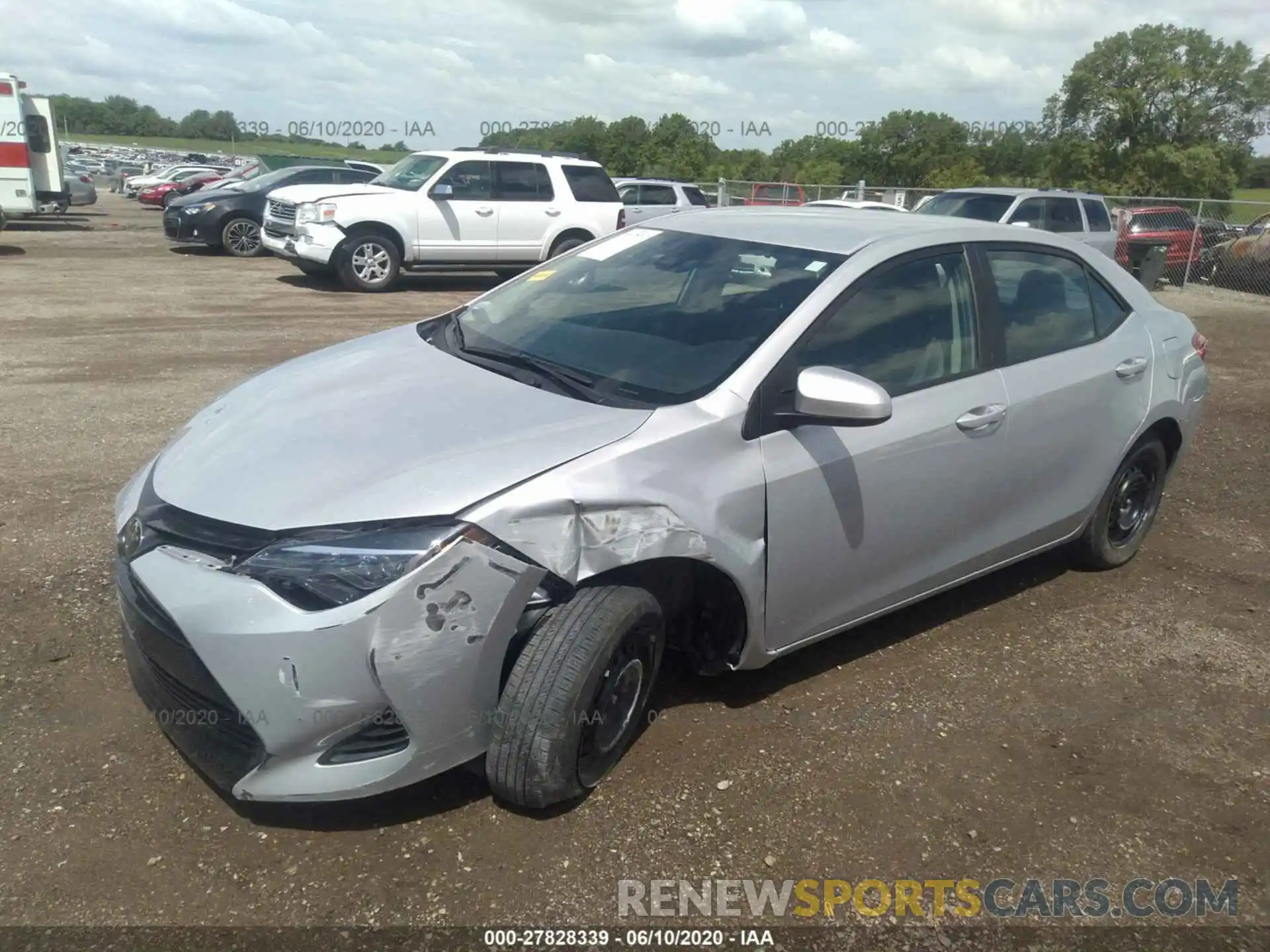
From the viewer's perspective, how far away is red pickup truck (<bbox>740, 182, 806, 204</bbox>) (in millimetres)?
24781

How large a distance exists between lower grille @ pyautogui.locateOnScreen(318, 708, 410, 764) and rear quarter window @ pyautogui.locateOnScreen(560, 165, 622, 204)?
43.1 feet

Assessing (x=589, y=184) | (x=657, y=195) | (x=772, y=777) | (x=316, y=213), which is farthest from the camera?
(x=657, y=195)

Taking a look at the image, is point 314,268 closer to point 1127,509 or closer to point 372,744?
point 1127,509

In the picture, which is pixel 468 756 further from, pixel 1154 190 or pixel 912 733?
pixel 1154 190

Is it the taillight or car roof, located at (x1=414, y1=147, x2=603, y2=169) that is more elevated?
car roof, located at (x1=414, y1=147, x2=603, y2=169)

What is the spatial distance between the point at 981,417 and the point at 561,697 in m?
1.95

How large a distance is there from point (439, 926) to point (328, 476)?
1.18 m

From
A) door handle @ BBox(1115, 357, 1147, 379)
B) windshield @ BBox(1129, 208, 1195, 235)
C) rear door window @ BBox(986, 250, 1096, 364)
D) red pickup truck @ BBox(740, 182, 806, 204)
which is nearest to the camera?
rear door window @ BBox(986, 250, 1096, 364)

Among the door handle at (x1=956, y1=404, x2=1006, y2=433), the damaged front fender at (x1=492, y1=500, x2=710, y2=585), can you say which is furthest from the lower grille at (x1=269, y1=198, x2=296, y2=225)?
the damaged front fender at (x1=492, y1=500, x2=710, y2=585)

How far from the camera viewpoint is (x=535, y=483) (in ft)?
8.78

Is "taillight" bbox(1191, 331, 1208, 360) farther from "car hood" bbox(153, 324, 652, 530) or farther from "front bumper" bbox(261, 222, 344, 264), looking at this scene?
"front bumper" bbox(261, 222, 344, 264)

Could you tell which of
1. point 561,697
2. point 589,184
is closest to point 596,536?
point 561,697

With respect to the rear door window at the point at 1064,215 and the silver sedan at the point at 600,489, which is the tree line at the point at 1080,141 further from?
the silver sedan at the point at 600,489

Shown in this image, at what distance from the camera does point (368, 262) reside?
1355 centimetres
